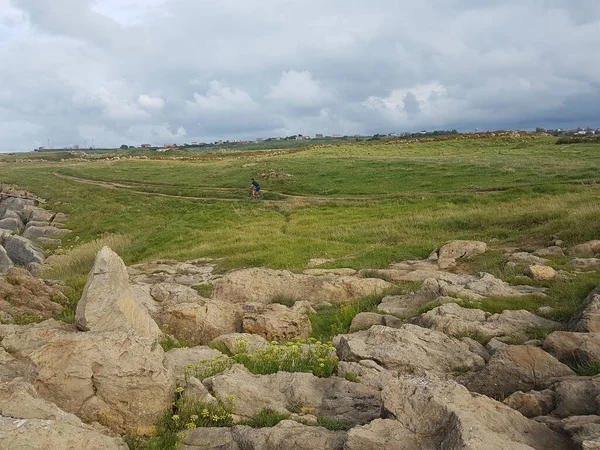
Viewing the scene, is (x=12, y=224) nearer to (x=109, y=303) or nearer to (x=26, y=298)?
(x=26, y=298)

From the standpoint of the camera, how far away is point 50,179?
7619 centimetres

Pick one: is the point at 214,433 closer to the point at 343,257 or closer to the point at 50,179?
the point at 343,257

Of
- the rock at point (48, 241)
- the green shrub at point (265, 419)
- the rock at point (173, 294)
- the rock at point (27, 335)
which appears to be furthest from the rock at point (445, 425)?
the rock at point (48, 241)

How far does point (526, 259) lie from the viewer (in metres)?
18.8

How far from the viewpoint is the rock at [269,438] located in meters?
6.73

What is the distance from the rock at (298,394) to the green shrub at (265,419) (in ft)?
0.82

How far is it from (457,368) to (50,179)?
7799 centimetres

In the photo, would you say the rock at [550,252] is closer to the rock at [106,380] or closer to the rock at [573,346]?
the rock at [573,346]

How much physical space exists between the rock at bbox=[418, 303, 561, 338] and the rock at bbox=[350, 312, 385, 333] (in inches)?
48.3

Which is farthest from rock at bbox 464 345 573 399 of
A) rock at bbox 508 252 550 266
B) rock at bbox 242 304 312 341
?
rock at bbox 508 252 550 266

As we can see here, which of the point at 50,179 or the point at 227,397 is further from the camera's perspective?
the point at 50,179

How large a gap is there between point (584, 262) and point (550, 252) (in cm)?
254

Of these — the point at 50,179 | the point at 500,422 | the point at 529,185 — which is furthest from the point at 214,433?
the point at 50,179

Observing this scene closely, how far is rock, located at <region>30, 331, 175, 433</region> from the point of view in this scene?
7.87 metres
